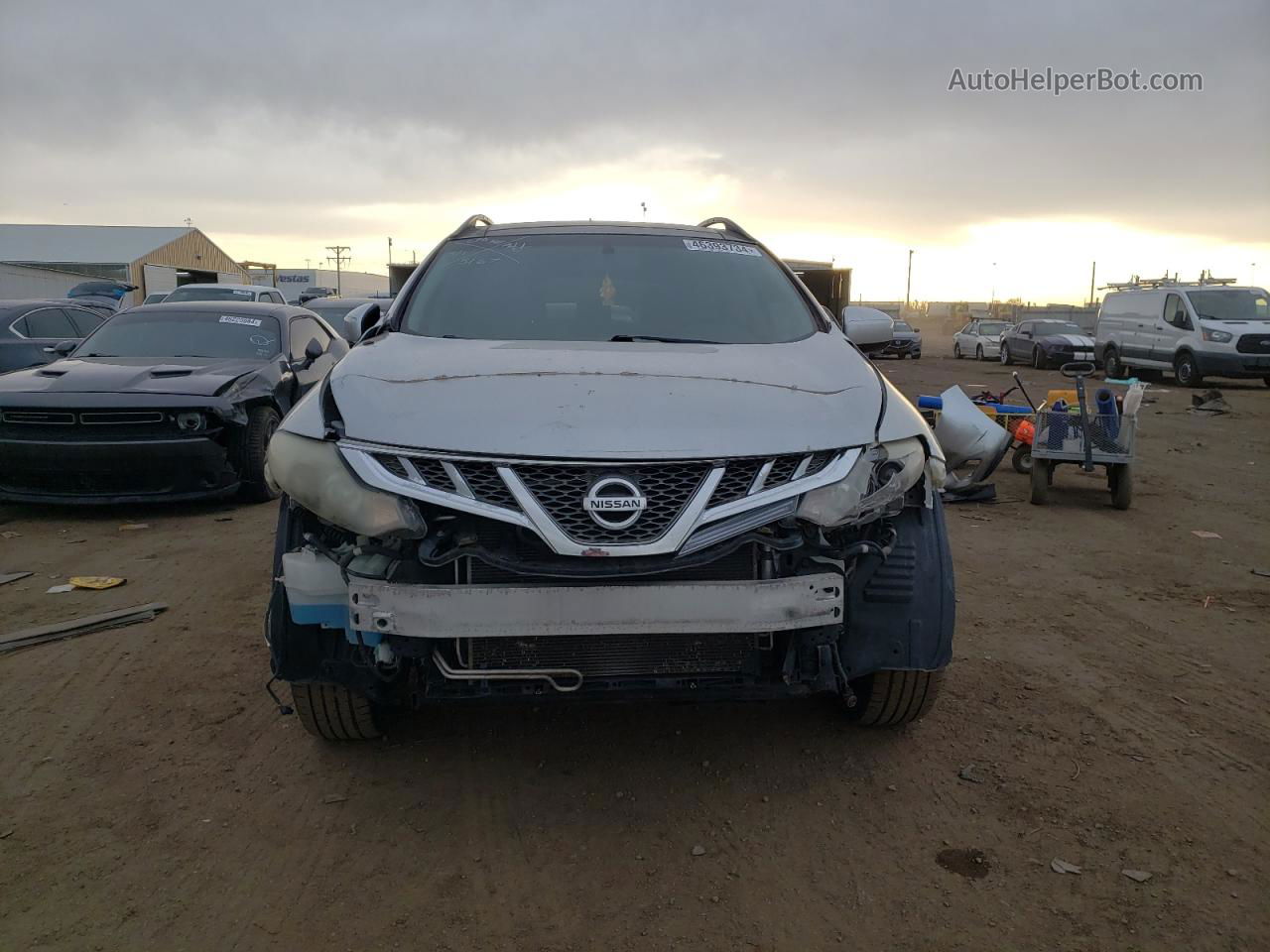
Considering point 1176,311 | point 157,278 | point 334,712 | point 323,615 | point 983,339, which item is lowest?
point 334,712

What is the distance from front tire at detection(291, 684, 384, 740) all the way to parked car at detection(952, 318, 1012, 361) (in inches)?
1238

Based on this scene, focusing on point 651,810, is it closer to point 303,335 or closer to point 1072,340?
point 303,335

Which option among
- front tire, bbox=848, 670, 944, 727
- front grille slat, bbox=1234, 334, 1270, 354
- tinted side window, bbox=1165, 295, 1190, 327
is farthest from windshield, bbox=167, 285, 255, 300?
front grille slat, bbox=1234, 334, 1270, 354

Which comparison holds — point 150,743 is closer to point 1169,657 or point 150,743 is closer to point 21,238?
point 1169,657

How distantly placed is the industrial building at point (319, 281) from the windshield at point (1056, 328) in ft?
113

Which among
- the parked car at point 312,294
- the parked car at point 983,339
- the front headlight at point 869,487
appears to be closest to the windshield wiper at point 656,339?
the front headlight at point 869,487

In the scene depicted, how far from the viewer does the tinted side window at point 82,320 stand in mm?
11305

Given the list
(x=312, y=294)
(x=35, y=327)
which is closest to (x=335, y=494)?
(x=35, y=327)

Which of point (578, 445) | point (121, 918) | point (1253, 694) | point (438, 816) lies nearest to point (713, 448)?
point (578, 445)

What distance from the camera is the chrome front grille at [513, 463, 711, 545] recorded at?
8.10ft

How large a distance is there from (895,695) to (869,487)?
878 millimetres

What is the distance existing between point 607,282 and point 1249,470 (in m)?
8.63

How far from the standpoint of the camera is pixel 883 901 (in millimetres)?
2400

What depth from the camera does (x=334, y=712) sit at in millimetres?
3051
